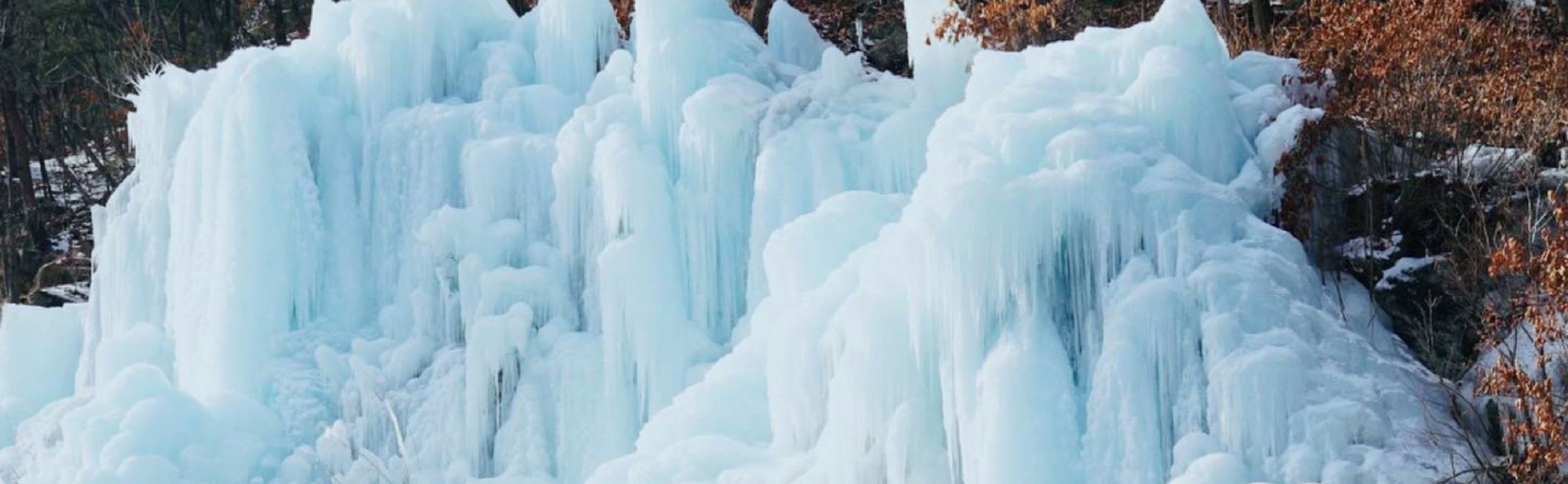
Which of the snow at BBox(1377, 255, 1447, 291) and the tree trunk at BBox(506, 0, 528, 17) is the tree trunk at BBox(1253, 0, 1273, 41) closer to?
the snow at BBox(1377, 255, 1447, 291)

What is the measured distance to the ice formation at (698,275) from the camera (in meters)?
10.2

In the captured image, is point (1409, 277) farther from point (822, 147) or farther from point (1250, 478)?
point (822, 147)

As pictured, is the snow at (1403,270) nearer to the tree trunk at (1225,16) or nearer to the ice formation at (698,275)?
the ice formation at (698,275)

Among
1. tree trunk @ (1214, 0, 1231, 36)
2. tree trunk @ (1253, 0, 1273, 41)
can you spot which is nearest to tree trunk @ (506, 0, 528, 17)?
tree trunk @ (1214, 0, 1231, 36)

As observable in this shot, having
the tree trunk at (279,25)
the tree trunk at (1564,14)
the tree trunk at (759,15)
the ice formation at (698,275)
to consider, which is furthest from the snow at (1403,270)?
the tree trunk at (279,25)

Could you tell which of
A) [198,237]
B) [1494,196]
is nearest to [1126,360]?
[1494,196]

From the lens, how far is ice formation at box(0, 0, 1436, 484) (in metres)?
10.2

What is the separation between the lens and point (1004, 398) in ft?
32.8

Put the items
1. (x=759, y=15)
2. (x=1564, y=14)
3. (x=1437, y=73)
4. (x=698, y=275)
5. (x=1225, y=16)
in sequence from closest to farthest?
(x=1437, y=73), (x=698, y=275), (x=1564, y=14), (x=1225, y=16), (x=759, y=15)

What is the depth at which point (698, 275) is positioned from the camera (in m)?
13.9

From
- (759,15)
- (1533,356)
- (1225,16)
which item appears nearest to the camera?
(1533,356)

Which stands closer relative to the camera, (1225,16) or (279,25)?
(1225,16)

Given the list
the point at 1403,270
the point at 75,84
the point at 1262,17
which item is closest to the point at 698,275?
the point at 1403,270

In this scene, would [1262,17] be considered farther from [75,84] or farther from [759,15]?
[75,84]
